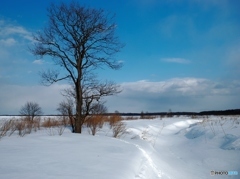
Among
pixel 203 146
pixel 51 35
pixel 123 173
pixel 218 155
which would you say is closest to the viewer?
pixel 123 173

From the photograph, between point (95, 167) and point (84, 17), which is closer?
point (95, 167)

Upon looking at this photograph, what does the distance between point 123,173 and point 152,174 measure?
1.12 metres

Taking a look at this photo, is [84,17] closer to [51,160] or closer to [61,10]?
[61,10]

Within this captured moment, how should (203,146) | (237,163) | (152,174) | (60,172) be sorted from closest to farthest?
(60,172) → (152,174) → (237,163) → (203,146)

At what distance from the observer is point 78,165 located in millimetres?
3664

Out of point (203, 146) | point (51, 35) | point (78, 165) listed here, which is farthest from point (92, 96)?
point (78, 165)

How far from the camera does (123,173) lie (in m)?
3.48

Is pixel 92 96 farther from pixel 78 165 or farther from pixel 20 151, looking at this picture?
pixel 78 165

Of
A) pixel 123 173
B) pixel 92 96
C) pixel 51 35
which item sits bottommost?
pixel 123 173

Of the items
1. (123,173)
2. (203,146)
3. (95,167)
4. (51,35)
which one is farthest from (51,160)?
(51,35)

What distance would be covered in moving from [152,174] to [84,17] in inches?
331

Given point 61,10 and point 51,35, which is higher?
point 61,10

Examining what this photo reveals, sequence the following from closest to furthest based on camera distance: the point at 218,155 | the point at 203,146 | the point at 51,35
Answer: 1. the point at 218,155
2. the point at 203,146
3. the point at 51,35

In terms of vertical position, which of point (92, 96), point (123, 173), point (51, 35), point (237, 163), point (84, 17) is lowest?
point (237, 163)
